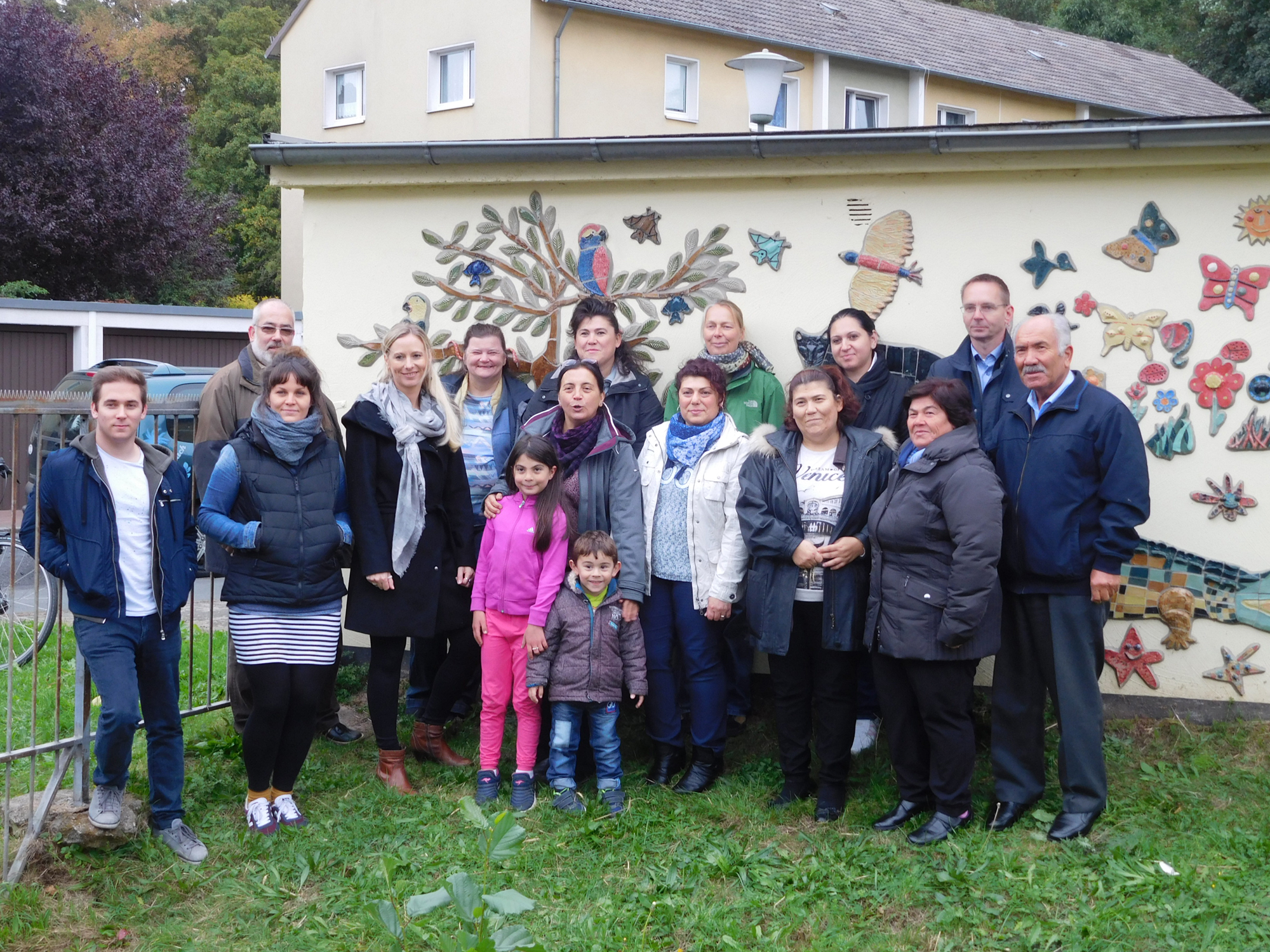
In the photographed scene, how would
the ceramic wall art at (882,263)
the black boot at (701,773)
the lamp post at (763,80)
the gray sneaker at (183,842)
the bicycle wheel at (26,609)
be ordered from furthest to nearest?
the lamp post at (763,80), the ceramic wall art at (882,263), the black boot at (701,773), the bicycle wheel at (26,609), the gray sneaker at (183,842)

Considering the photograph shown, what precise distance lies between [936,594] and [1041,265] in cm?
200

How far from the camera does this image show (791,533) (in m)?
4.56

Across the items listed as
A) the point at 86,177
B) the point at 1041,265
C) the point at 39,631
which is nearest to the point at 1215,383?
the point at 1041,265

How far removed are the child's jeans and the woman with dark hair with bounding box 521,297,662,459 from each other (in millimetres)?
1189

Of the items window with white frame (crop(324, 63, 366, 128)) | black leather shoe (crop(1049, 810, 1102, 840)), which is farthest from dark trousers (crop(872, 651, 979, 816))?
window with white frame (crop(324, 63, 366, 128))

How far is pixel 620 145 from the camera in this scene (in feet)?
19.1

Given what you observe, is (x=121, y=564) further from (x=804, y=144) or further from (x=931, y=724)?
(x=804, y=144)

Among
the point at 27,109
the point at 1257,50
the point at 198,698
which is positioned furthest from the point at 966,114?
the point at 198,698

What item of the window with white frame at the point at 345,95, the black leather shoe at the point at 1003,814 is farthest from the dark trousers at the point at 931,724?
the window with white frame at the point at 345,95

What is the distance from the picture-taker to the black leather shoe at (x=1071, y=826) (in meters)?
4.27

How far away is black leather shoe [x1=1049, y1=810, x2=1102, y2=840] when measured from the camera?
14.0ft

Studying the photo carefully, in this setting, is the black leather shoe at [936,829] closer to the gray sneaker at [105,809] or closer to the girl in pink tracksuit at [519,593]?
the girl in pink tracksuit at [519,593]

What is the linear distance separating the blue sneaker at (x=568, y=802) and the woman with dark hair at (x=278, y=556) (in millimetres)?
1070

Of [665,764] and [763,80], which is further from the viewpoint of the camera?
[763,80]
